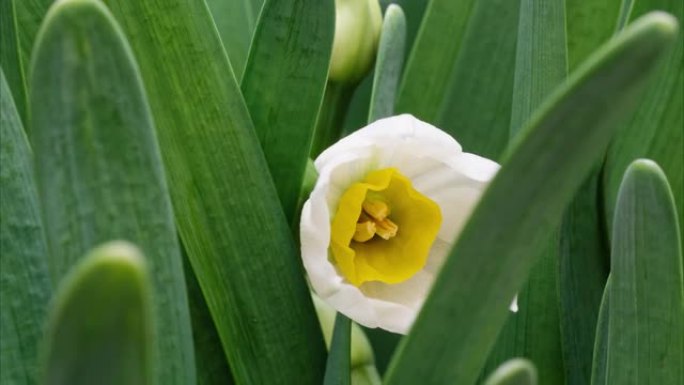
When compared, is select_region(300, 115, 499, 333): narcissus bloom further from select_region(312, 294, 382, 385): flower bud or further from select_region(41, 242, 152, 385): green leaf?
select_region(41, 242, 152, 385): green leaf

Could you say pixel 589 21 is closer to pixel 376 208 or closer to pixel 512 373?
pixel 376 208

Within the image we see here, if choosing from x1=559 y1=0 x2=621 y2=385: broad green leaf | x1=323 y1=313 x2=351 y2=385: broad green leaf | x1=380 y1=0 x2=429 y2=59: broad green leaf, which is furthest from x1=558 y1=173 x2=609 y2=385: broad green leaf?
x1=380 y1=0 x2=429 y2=59: broad green leaf

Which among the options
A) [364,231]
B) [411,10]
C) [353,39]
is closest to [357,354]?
[364,231]

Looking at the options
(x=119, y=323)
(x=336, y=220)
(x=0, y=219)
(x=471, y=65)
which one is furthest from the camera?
(x=471, y=65)

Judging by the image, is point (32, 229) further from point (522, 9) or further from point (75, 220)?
point (522, 9)

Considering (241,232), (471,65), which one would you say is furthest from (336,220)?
(471,65)

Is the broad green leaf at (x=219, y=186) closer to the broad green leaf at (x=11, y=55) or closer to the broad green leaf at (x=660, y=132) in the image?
the broad green leaf at (x=11, y=55)
